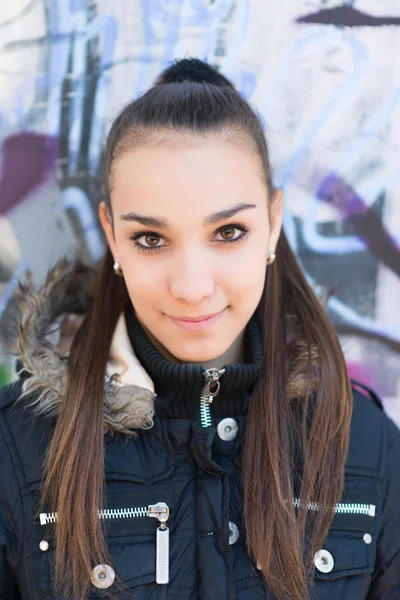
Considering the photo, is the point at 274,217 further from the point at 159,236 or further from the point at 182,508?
the point at 182,508

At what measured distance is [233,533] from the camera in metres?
1.99

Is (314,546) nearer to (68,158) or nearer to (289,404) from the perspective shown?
(289,404)

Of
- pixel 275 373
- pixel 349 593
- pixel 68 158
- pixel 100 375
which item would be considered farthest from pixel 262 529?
pixel 68 158

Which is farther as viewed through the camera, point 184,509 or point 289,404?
point 289,404

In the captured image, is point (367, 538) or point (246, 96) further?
point (246, 96)

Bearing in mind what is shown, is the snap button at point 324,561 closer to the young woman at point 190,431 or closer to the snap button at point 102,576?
the young woman at point 190,431

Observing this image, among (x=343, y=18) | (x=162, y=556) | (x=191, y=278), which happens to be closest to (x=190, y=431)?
(x=162, y=556)

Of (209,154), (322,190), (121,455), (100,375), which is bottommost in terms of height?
(121,455)

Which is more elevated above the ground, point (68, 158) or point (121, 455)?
point (68, 158)

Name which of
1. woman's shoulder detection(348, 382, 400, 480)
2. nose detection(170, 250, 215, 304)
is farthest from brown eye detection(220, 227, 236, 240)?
woman's shoulder detection(348, 382, 400, 480)

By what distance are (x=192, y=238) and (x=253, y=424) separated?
0.64 metres

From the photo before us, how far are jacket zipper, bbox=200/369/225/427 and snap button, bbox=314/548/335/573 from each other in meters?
0.52

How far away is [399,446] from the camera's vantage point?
227 cm

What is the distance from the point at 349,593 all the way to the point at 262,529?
0.37 metres
